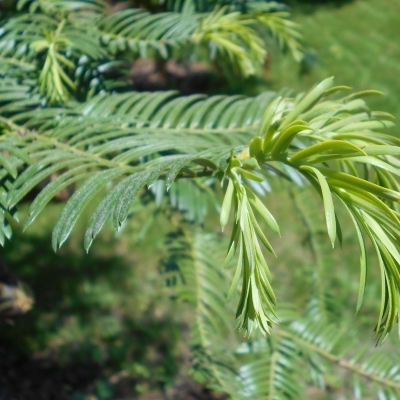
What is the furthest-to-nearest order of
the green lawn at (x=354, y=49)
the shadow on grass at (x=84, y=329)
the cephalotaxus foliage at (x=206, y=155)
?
the green lawn at (x=354, y=49)
the shadow on grass at (x=84, y=329)
the cephalotaxus foliage at (x=206, y=155)

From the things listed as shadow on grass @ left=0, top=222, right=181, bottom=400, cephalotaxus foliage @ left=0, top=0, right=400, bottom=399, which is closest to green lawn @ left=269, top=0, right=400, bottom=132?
shadow on grass @ left=0, top=222, right=181, bottom=400

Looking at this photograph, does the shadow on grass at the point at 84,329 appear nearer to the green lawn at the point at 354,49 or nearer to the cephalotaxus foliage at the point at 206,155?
the cephalotaxus foliage at the point at 206,155

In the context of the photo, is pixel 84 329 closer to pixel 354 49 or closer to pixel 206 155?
pixel 206 155

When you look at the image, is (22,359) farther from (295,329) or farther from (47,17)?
(47,17)

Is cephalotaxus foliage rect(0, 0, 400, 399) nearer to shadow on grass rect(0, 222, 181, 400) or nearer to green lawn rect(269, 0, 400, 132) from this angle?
shadow on grass rect(0, 222, 181, 400)

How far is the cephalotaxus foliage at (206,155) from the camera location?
673 millimetres

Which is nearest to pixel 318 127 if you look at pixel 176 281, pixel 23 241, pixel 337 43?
pixel 176 281

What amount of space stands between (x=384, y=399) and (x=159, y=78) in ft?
10.1

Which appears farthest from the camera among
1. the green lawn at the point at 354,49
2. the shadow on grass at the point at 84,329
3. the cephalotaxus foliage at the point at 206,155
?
the green lawn at the point at 354,49

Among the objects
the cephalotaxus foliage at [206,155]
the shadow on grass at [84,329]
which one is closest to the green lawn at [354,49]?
the shadow on grass at [84,329]

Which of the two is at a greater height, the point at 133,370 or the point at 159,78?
the point at 159,78

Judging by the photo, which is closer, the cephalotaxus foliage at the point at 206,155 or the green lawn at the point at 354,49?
the cephalotaxus foliage at the point at 206,155

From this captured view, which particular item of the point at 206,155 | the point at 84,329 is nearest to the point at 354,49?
the point at 84,329

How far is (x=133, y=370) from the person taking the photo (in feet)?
7.62
